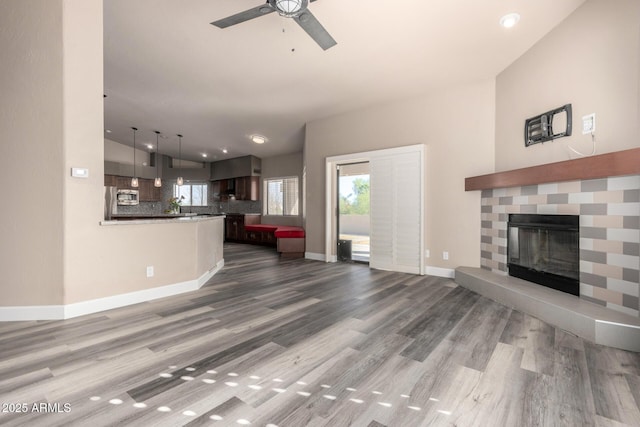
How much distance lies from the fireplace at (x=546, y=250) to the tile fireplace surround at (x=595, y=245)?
3.0 inches

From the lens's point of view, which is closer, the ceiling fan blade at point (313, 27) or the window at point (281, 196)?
the ceiling fan blade at point (313, 27)

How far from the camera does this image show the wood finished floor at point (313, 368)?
54.2 inches

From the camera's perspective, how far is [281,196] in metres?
8.82

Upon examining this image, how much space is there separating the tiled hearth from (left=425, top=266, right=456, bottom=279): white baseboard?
148cm

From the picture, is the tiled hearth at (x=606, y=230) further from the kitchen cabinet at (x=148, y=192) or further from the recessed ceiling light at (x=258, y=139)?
the kitchen cabinet at (x=148, y=192)

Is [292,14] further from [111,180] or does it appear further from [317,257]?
[111,180]

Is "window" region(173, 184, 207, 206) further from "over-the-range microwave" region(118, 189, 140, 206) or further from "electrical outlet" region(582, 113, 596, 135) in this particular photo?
"electrical outlet" region(582, 113, 596, 135)

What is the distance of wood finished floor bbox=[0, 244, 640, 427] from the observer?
4.51 feet

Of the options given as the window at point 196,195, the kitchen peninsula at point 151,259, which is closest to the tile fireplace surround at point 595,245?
the kitchen peninsula at point 151,259

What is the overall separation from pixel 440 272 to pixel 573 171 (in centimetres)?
225

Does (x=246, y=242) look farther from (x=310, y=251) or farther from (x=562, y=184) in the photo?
(x=562, y=184)

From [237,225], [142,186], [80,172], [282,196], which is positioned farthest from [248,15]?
[142,186]

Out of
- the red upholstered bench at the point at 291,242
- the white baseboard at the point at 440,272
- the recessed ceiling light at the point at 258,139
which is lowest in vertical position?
the white baseboard at the point at 440,272

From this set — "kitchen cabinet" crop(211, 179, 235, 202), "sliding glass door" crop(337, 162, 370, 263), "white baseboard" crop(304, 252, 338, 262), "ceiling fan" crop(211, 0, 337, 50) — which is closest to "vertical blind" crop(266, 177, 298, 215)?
"kitchen cabinet" crop(211, 179, 235, 202)
